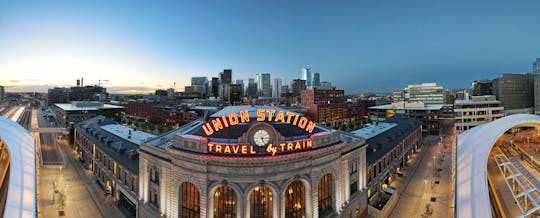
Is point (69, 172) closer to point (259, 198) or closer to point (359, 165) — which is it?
point (259, 198)

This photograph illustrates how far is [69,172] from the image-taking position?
220ft

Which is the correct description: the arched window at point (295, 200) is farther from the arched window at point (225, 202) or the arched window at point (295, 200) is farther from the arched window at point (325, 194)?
the arched window at point (225, 202)

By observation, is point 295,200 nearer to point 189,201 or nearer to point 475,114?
point 189,201

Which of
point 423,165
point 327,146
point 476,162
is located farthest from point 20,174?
point 423,165

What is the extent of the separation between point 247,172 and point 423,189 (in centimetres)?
4534

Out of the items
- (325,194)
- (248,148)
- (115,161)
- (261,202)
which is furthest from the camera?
(115,161)

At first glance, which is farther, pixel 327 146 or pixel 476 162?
pixel 327 146

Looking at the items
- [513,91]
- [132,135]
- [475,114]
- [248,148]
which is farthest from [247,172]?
[513,91]

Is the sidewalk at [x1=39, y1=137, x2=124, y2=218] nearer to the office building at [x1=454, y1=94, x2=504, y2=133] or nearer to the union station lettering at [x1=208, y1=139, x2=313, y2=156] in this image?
the union station lettering at [x1=208, y1=139, x2=313, y2=156]

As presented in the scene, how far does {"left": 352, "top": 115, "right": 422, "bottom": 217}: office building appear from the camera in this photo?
163ft

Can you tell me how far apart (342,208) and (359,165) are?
9.39m

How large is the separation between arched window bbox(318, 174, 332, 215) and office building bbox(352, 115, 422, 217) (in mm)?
12487

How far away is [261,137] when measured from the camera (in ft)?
111

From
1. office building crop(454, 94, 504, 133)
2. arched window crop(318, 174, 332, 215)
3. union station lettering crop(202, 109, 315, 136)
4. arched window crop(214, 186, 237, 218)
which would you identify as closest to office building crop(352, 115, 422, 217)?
arched window crop(318, 174, 332, 215)
